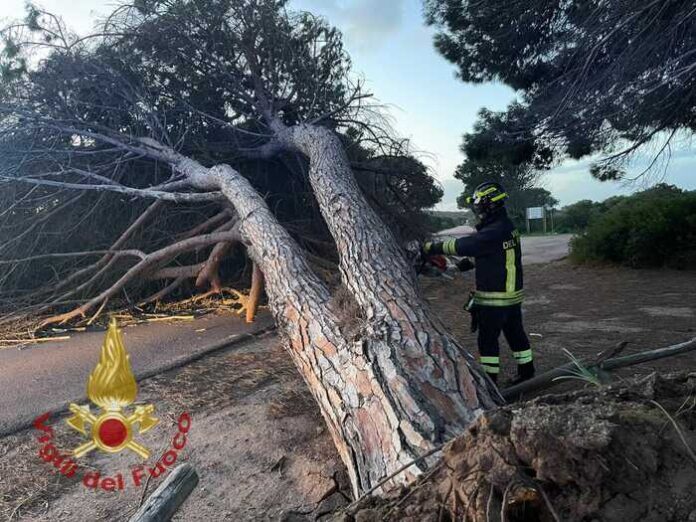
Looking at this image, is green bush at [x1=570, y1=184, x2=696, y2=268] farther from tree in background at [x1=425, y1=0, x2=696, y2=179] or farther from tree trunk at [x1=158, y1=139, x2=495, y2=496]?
tree trunk at [x1=158, y1=139, x2=495, y2=496]

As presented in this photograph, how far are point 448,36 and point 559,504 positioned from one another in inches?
333

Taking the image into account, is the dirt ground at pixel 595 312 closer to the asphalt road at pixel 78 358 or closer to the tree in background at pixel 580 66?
the tree in background at pixel 580 66

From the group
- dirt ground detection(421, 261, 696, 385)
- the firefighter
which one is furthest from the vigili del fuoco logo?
dirt ground detection(421, 261, 696, 385)

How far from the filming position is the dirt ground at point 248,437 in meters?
2.39

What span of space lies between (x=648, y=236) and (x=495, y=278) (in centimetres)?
788

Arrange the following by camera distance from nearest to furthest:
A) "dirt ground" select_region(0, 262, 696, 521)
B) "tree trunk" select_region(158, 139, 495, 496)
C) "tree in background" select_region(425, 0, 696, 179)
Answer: "tree trunk" select_region(158, 139, 495, 496), "dirt ground" select_region(0, 262, 696, 521), "tree in background" select_region(425, 0, 696, 179)

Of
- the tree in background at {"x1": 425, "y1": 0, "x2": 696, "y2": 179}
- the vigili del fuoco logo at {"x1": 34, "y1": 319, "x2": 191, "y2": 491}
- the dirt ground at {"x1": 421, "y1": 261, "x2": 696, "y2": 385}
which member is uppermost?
the tree in background at {"x1": 425, "y1": 0, "x2": 696, "y2": 179}

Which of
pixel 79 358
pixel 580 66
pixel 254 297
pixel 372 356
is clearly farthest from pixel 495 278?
pixel 580 66

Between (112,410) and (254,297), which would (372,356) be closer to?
(112,410)

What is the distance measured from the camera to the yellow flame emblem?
268cm

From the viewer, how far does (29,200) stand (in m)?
6.41

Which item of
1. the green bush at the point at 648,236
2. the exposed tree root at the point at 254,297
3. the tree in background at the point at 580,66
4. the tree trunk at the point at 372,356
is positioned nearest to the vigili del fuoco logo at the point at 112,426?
the tree trunk at the point at 372,356

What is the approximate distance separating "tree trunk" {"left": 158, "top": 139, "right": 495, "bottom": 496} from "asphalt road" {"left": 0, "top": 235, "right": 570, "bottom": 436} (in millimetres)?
1195

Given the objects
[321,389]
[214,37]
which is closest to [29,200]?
[214,37]
